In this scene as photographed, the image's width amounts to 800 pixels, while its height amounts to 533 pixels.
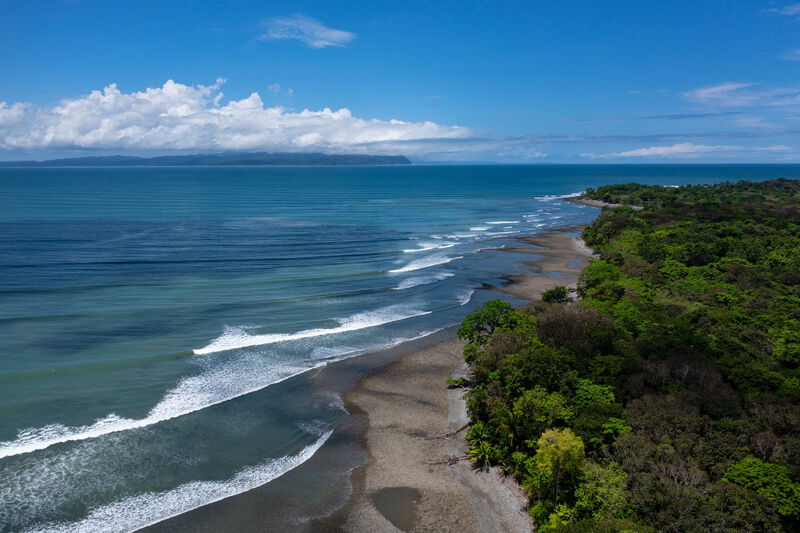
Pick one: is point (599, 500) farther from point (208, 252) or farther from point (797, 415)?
point (208, 252)

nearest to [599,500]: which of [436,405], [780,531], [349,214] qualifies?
[780,531]

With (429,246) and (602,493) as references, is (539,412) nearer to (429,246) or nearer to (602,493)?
(602,493)

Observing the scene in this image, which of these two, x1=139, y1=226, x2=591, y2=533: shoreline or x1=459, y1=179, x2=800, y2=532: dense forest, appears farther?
x1=139, y1=226, x2=591, y2=533: shoreline

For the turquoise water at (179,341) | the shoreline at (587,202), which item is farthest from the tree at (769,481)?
the shoreline at (587,202)

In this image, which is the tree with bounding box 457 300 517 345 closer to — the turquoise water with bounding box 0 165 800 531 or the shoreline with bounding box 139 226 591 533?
the shoreline with bounding box 139 226 591 533

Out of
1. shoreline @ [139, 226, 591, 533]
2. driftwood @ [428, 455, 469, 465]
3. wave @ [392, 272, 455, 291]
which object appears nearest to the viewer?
shoreline @ [139, 226, 591, 533]

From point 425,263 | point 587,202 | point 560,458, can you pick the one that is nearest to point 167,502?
point 560,458

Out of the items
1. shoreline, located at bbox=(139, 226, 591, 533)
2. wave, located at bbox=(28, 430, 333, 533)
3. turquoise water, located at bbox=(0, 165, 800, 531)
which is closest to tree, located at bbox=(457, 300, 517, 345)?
shoreline, located at bbox=(139, 226, 591, 533)
